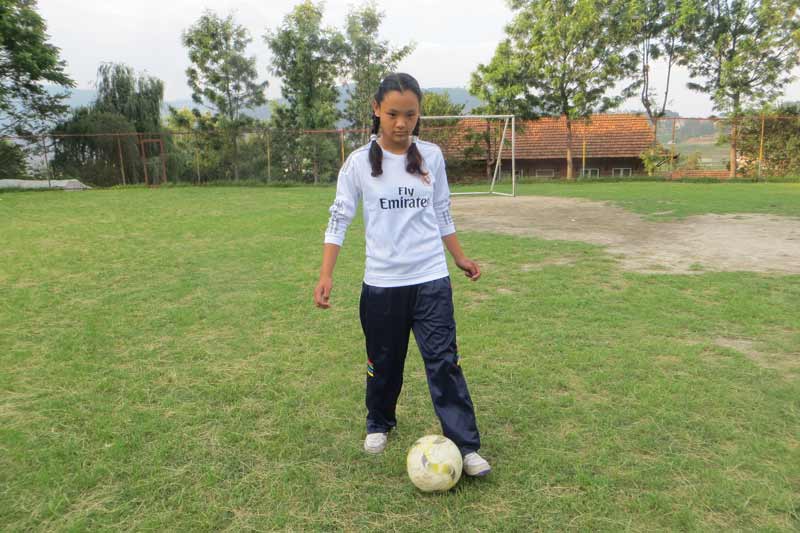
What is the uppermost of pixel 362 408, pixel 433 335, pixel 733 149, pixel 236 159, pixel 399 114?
pixel 733 149

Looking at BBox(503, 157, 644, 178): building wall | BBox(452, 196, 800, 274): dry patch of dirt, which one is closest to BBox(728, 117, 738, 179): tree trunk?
BBox(503, 157, 644, 178): building wall

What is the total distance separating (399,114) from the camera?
2.50 metres

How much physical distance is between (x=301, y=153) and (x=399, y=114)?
70.0 feet

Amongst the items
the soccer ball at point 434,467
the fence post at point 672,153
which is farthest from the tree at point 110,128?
the soccer ball at point 434,467

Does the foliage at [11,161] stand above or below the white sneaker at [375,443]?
above

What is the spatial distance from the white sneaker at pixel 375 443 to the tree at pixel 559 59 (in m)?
24.9

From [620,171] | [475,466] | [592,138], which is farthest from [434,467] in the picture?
[592,138]

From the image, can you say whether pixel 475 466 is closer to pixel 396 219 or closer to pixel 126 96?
pixel 396 219

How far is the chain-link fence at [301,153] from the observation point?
2272 cm

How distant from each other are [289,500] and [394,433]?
72 centimetres

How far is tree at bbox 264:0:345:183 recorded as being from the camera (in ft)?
97.9

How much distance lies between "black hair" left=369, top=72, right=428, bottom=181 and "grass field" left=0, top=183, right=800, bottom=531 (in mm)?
1380

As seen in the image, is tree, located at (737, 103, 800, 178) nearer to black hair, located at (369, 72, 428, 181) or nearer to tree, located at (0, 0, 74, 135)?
black hair, located at (369, 72, 428, 181)

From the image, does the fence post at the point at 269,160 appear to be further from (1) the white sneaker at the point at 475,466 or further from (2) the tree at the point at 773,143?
(1) the white sneaker at the point at 475,466
